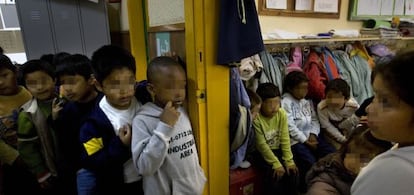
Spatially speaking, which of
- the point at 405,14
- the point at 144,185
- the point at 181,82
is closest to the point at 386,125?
the point at 181,82

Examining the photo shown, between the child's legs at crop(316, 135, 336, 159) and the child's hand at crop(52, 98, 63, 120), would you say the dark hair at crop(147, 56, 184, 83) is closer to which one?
the child's hand at crop(52, 98, 63, 120)

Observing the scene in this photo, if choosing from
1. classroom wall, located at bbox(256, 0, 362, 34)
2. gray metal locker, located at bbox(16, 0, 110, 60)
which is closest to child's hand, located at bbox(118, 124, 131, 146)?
classroom wall, located at bbox(256, 0, 362, 34)

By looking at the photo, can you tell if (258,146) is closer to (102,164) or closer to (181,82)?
(181,82)

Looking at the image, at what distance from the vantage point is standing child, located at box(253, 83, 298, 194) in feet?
5.52

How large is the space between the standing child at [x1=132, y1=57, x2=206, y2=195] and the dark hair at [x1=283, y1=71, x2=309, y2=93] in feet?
3.85

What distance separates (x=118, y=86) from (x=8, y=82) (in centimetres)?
73

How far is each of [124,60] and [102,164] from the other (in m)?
0.42

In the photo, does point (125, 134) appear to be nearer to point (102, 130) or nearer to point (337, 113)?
point (102, 130)

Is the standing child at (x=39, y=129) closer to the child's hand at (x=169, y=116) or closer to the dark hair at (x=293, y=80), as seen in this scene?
the child's hand at (x=169, y=116)

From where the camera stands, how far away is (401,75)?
56cm

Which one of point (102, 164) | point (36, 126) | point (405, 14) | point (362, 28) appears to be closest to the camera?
point (102, 164)

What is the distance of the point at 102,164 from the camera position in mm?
979

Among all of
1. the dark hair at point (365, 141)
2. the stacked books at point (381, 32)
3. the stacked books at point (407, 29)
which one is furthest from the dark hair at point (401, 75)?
the stacked books at point (407, 29)

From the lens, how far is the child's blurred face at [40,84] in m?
1.21
